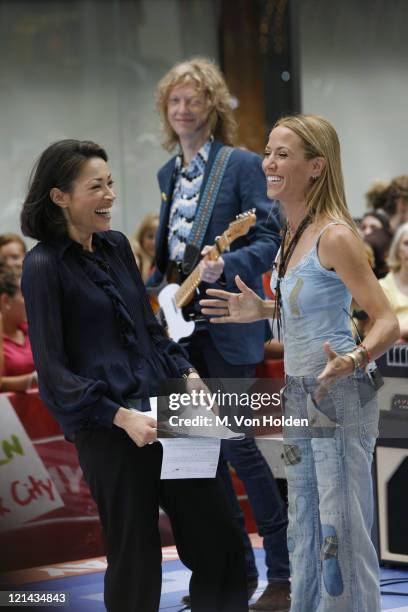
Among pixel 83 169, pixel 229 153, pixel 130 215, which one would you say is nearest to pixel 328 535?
pixel 83 169

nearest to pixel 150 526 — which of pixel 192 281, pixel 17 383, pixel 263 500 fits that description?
pixel 263 500

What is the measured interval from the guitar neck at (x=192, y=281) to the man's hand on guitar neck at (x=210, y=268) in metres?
0.02

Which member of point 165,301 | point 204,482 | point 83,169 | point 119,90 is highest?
point 119,90

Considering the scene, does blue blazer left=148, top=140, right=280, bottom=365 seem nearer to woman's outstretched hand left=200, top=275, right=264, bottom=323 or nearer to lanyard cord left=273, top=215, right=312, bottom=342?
woman's outstretched hand left=200, top=275, right=264, bottom=323

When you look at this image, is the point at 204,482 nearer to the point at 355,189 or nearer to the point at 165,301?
the point at 165,301

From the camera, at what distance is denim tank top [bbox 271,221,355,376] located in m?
2.96

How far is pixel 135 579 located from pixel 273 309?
2.86 feet

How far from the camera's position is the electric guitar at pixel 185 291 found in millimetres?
3965

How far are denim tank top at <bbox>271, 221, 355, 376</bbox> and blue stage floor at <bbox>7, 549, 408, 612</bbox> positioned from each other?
1.24 metres

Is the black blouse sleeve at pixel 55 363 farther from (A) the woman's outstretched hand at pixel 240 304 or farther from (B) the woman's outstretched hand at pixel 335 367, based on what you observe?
(B) the woman's outstretched hand at pixel 335 367

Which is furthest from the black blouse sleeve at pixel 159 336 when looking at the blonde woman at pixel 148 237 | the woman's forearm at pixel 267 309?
the blonde woman at pixel 148 237

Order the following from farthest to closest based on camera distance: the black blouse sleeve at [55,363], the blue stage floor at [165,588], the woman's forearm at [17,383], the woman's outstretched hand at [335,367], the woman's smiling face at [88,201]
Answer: the woman's forearm at [17,383] → the blue stage floor at [165,588] → the woman's smiling face at [88,201] → the black blouse sleeve at [55,363] → the woman's outstretched hand at [335,367]

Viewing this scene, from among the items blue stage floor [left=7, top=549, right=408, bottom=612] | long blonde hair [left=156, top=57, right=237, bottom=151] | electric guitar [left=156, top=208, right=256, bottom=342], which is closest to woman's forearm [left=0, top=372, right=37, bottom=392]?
blue stage floor [left=7, top=549, right=408, bottom=612]

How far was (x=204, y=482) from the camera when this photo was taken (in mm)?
3201
